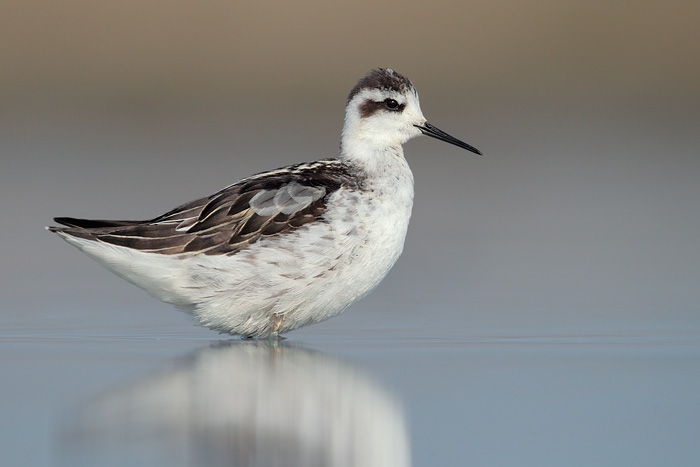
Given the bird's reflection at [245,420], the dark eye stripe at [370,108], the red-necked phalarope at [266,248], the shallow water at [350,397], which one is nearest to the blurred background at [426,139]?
the shallow water at [350,397]

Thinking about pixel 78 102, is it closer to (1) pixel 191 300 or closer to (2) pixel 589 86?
(2) pixel 589 86

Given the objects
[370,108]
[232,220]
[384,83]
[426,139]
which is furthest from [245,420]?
[426,139]

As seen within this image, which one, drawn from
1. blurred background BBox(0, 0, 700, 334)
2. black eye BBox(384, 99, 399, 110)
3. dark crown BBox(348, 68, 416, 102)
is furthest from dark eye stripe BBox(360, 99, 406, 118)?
blurred background BBox(0, 0, 700, 334)

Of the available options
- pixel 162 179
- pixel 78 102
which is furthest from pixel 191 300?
pixel 78 102

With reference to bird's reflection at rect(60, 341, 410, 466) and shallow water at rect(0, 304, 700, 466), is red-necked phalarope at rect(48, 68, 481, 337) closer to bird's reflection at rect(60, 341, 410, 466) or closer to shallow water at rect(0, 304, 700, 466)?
shallow water at rect(0, 304, 700, 466)

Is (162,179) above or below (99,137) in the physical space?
below

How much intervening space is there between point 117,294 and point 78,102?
12.6 m

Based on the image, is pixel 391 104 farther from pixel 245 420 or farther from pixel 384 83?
pixel 245 420

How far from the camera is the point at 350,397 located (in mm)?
6285

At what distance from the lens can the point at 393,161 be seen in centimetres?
870

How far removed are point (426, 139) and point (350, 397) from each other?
14.7 m

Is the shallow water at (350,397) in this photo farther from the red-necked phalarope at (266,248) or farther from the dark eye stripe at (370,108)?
the dark eye stripe at (370,108)

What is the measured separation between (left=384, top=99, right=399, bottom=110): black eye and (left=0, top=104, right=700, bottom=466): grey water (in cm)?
162

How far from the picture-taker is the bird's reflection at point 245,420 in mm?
5285
